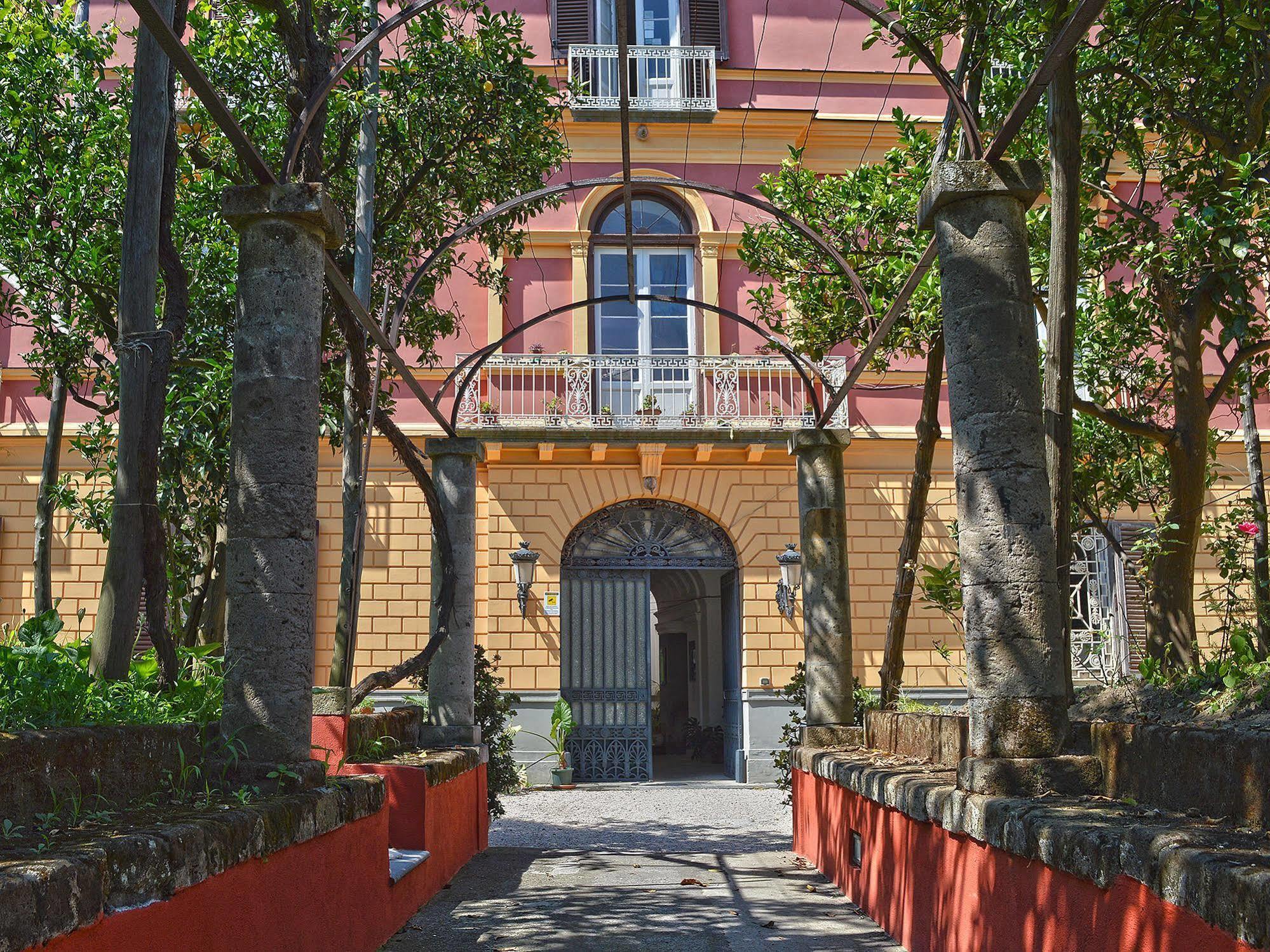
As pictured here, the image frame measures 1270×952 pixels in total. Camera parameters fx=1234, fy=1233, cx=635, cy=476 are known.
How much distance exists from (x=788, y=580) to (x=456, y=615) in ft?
27.0

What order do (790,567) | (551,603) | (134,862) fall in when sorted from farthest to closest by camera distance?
1. (551,603)
2. (790,567)
3. (134,862)

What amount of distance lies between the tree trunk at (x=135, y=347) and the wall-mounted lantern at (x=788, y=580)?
1114cm

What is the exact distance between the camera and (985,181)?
4.55 m

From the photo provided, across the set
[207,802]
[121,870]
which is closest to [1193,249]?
[207,802]

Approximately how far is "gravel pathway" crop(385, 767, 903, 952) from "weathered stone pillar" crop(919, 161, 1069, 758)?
5.83ft

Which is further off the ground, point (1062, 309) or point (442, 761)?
point (1062, 309)

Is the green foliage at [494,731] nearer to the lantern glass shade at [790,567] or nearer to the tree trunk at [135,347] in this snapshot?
the tree trunk at [135,347]

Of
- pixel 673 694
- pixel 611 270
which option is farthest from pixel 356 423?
pixel 673 694

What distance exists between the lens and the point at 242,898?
3572mm

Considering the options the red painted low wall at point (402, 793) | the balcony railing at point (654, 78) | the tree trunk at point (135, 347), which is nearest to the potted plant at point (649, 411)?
the balcony railing at point (654, 78)

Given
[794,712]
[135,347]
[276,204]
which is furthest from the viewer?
[794,712]

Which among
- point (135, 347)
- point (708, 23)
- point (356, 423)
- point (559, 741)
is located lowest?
point (559, 741)

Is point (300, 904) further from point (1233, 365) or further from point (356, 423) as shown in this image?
point (1233, 365)

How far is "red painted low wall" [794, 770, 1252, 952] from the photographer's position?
2.85 m
